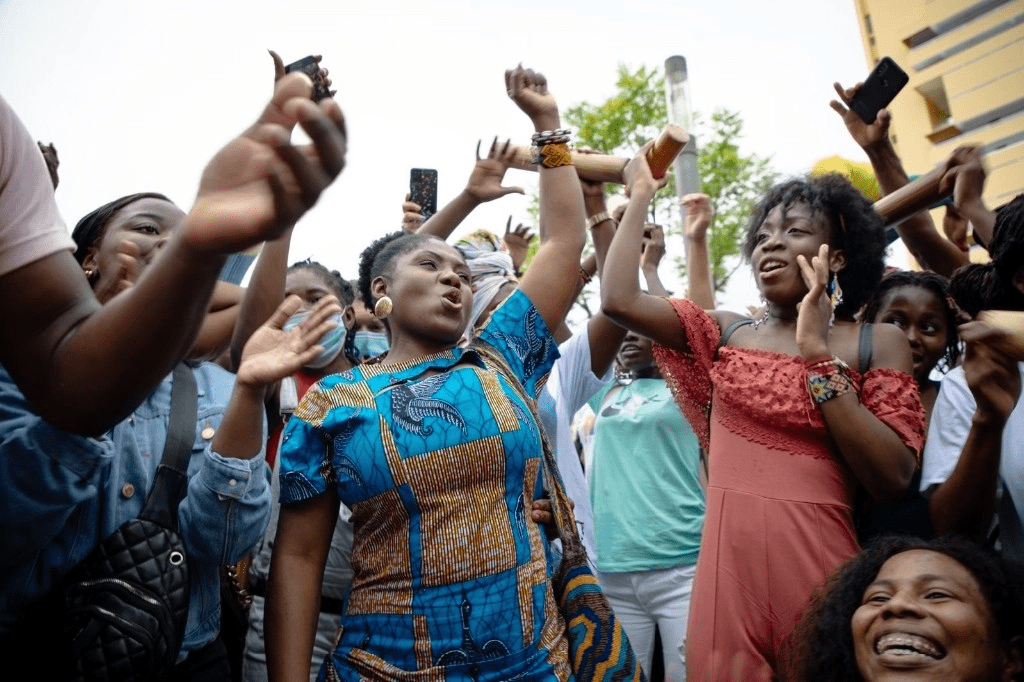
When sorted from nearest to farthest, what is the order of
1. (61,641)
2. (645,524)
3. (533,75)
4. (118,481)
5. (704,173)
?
(61,641)
(118,481)
(533,75)
(645,524)
(704,173)

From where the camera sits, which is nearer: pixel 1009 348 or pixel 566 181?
pixel 1009 348

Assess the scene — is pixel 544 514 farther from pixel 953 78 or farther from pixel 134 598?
pixel 953 78

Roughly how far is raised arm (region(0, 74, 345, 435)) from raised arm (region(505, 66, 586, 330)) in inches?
64.4

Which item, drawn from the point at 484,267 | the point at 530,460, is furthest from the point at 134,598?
the point at 484,267

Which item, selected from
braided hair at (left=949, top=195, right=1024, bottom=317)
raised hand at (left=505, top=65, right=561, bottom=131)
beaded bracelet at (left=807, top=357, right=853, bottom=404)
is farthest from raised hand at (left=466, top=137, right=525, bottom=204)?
braided hair at (left=949, top=195, right=1024, bottom=317)

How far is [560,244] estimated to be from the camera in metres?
2.69

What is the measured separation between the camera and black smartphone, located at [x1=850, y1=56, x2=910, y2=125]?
3596 mm

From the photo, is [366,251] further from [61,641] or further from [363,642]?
[61,641]

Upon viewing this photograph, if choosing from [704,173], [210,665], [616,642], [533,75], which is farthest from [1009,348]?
[704,173]

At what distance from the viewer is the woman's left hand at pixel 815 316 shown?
2.55m

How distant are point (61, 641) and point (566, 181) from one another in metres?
1.90

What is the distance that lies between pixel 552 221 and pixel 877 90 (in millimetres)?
1831

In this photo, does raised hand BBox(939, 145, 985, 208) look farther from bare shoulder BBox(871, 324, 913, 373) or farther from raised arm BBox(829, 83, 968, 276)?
bare shoulder BBox(871, 324, 913, 373)

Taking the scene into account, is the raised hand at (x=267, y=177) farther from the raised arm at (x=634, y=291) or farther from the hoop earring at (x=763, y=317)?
the hoop earring at (x=763, y=317)
